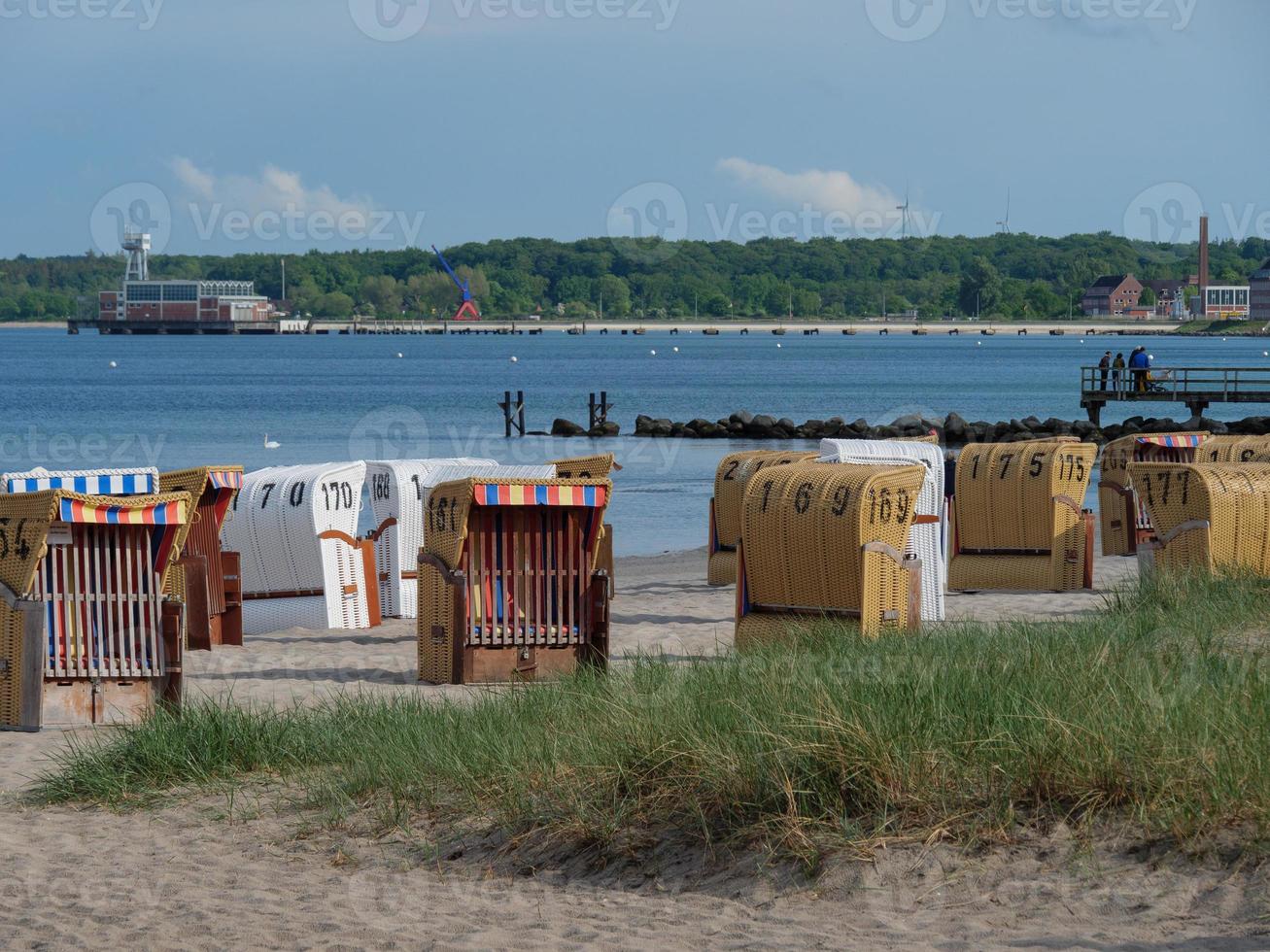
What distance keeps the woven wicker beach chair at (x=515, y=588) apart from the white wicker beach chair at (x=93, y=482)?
8.24ft

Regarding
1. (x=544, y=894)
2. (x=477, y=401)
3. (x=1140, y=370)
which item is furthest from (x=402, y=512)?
(x=477, y=401)

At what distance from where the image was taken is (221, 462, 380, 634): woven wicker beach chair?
15023 mm

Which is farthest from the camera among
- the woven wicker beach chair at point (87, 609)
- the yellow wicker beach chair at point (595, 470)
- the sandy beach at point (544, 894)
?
the yellow wicker beach chair at point (595, 470)

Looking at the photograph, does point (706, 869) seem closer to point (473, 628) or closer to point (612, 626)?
point (473, 628)

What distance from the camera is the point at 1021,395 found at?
9581 cm

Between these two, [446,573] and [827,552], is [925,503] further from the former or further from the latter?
[446,573]

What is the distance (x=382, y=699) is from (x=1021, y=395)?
89.6 meters

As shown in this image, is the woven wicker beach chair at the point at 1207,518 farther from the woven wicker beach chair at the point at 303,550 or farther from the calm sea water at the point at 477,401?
the calm sea water at the point at 477,401

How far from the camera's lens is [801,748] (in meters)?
6.75

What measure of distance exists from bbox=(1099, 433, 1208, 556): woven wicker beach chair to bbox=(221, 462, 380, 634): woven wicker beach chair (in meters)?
9.70

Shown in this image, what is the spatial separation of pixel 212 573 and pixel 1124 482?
1212cm

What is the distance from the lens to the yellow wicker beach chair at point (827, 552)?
37.0 feet

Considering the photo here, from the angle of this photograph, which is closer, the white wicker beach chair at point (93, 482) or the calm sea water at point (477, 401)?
the white wicker beach chair at point (93, 482)

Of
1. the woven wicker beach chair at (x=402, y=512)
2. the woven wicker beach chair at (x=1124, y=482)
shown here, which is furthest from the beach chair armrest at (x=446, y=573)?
the woven wicker beach chair at (x=1124, y=482)
